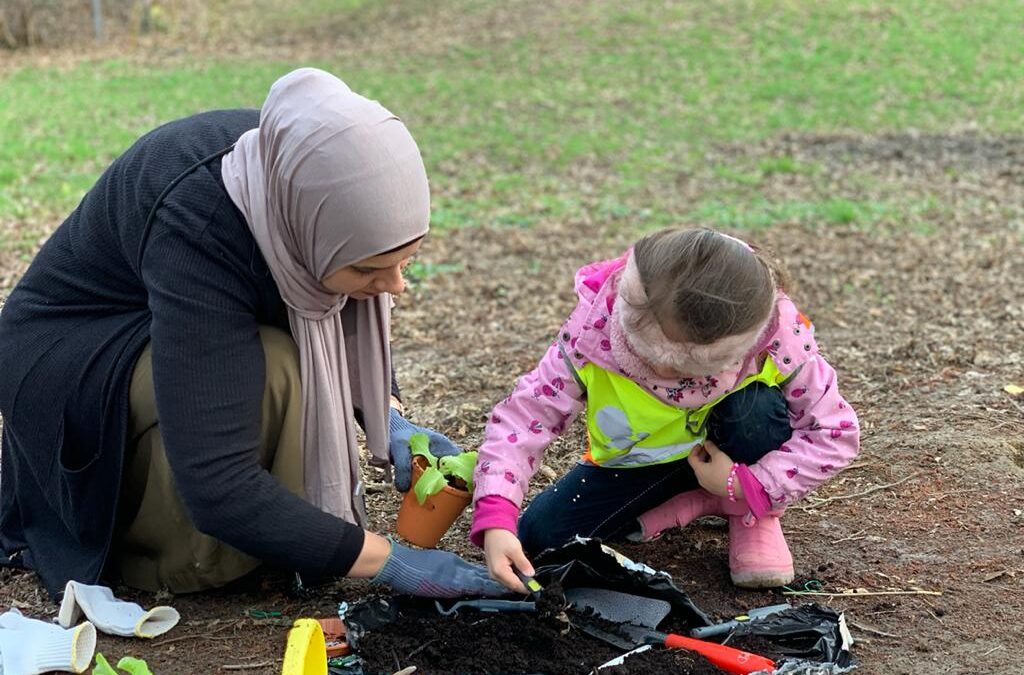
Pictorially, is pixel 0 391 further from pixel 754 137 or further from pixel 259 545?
pixel 754 137

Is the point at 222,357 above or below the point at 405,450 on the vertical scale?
above

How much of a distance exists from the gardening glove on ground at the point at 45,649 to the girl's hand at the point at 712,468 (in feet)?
4.59

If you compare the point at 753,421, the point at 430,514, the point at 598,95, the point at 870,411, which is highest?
the point at 753,421

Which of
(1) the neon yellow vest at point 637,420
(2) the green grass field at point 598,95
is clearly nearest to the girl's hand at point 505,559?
(1) the neon yellow vest at point 637,420

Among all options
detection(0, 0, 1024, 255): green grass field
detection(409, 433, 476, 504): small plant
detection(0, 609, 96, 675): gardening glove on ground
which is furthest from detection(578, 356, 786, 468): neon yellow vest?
detection(0, 0, 1024, 255): green grass field

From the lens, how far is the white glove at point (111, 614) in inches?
99.2

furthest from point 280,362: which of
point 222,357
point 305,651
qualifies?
point 305,651

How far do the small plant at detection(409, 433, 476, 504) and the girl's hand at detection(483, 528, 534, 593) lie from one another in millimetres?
208

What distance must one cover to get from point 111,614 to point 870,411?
8.05 feet

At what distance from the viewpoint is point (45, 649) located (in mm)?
2377

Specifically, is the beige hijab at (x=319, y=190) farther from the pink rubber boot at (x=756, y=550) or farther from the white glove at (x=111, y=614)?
the pink rubber boot at (x=756, y=550)

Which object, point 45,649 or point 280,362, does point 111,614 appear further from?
point 280,362

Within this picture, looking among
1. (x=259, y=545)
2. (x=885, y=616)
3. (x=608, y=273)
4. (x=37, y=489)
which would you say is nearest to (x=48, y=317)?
(x=37, y=489)

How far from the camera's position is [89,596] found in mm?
2576
